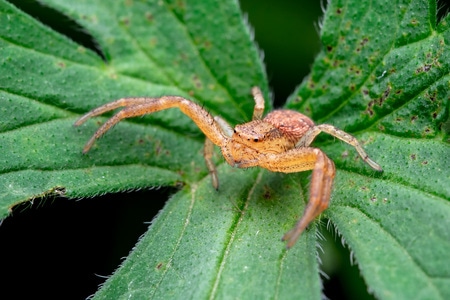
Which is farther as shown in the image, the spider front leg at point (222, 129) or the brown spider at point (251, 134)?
the spider front leg at point (222, 129)

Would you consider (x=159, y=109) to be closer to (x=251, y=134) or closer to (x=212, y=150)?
(x=212, y=150)

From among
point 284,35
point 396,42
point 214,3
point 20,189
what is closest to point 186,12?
point 214,3

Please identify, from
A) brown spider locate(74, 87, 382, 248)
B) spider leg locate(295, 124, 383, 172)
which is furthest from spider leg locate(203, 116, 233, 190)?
spider leg locate(295, 124, 383, 172)

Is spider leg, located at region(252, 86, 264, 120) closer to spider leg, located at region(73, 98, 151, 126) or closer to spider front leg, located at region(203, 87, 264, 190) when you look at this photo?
spider front leg, located at region(203, 87, 264, 190)

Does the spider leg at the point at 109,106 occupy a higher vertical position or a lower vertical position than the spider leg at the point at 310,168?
lower

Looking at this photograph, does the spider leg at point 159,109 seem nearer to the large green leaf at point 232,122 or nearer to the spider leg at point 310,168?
the large green leaf at point 232,122

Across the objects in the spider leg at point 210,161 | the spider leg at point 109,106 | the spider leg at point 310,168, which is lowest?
the spider leg at point 210,161

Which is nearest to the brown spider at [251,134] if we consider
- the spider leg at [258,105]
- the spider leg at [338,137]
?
the spider leg at [338,137]
